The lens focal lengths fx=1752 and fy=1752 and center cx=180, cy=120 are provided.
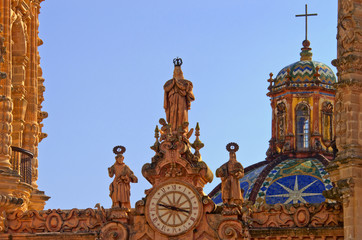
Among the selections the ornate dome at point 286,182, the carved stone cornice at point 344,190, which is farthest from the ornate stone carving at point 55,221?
the ornate dome at point 286,182

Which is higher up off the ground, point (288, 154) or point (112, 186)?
point (288, 154)

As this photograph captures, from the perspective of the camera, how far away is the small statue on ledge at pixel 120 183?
47.3 meters

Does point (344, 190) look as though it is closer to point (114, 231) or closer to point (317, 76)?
point (114, 231)

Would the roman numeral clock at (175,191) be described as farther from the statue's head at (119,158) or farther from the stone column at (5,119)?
the stone column at (5,119)

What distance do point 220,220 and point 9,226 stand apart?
586 centimetres

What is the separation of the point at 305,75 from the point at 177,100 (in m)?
18.1

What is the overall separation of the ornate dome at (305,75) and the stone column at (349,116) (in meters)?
17.6

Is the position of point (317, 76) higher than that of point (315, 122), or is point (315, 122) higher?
point (317, 76)

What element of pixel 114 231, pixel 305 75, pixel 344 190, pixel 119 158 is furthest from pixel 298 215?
pixel 305 75

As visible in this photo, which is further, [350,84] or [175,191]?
[175,191]

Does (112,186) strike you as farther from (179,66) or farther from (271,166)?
(271,166)

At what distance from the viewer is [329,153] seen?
6469 centimetres

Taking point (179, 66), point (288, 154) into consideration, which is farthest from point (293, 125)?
point (179, 66)

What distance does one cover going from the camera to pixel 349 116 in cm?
4656
